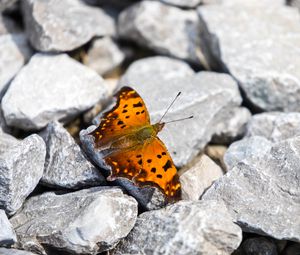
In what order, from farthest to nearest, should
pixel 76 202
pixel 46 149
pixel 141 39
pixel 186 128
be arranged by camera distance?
pixel 141 39, pixel 186 128, pixel 46 149, pixel 76 202

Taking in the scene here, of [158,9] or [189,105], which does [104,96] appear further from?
[158,9]

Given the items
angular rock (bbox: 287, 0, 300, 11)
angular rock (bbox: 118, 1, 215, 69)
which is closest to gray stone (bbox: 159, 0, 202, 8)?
angular rock (bbox: 118, 1, 215, 69)

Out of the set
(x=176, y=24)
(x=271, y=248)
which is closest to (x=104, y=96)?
(x=176, y=24)

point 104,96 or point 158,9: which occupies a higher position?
point 158,9

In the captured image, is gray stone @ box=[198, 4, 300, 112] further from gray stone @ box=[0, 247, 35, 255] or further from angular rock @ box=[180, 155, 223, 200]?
gray stone @ box=[0, 247, 35, 255]

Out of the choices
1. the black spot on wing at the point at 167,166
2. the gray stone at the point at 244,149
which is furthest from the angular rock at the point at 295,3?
the black spot on wing at the point at 167,166

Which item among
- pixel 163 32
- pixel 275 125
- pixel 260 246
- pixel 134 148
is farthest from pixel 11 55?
pixel 260 246
